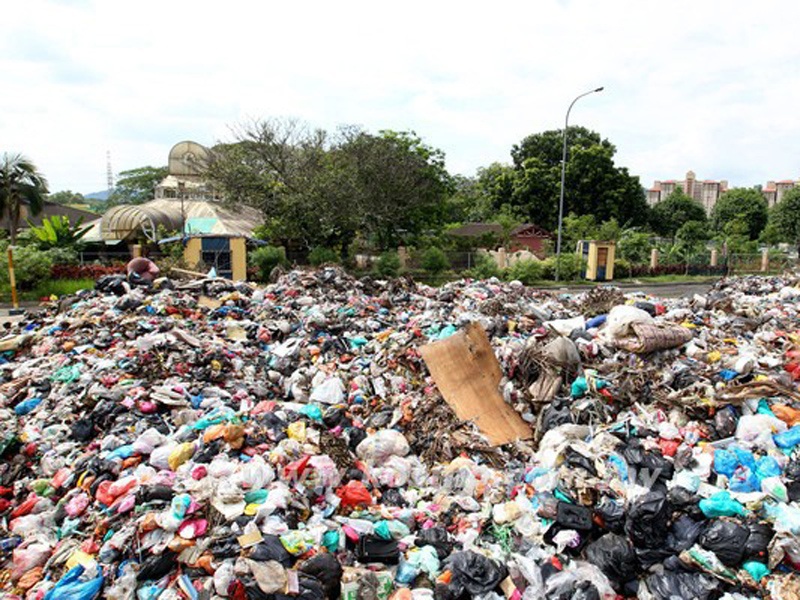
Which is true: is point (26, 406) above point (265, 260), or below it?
below

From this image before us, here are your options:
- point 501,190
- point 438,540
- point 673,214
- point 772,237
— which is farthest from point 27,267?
point 772,237

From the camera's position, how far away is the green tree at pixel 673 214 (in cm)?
4147

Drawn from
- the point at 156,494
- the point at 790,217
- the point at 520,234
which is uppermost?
the point at 790,217

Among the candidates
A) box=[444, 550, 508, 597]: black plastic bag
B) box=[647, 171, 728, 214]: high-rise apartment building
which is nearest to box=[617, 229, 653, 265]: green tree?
box=[444, 550, 508, 597]: black plastic bag

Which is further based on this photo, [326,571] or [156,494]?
[156,494]

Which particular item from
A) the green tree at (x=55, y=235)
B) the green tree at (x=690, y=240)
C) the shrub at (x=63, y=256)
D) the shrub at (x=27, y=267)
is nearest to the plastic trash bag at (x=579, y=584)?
the shrub at (x=27, y=267)

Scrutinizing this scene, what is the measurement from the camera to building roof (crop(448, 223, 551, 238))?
96.9 ft

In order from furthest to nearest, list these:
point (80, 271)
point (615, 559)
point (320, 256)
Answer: point (320, 256)
point (80, 271)
point (615, 559)

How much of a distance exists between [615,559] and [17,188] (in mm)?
25850

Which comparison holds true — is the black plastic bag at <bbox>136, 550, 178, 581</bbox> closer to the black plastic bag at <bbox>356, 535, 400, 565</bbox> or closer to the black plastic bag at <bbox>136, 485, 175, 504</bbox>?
the black plastic bag at <bbox>136, 485, 175, 504</bbox>

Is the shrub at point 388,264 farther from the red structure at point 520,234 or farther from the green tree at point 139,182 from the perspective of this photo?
the green tree at point 139,182

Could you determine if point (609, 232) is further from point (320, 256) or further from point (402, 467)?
point (402, 467)

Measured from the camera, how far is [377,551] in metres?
3.64

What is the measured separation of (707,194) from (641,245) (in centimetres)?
8276
